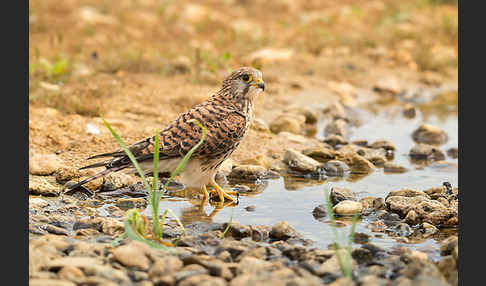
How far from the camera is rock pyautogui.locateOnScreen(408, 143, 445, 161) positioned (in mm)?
8000

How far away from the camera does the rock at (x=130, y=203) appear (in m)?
5.88

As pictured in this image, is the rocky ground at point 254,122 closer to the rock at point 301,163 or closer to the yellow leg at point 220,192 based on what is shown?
the rock at point 301,163

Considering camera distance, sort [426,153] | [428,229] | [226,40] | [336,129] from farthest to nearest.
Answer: [226,40]
[336,129]
[426,153]
[428,229]

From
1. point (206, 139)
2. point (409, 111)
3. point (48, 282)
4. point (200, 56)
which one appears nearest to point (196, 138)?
point (206, 139)

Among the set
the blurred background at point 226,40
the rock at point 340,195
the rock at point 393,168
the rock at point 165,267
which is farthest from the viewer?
the blurred background at point 226,40

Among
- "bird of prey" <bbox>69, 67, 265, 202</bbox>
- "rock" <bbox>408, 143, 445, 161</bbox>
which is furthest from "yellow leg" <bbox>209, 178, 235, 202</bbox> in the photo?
"rock" <bbox>408, 143, 445, 161</bbox>

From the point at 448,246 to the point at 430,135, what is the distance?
4.24m

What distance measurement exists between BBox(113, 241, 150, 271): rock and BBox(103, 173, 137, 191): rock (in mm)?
2106

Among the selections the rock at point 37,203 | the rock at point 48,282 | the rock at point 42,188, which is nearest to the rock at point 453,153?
the rock at point 42,188

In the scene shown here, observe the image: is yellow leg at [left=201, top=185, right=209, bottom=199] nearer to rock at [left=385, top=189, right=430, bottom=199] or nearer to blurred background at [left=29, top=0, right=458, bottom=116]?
rock at [left=385, top=189, right=430, bottom=199]

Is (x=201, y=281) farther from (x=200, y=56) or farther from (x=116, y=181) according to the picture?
(x=200, y=56)

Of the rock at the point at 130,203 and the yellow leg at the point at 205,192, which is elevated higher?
the yellow leg at the point at 205,192

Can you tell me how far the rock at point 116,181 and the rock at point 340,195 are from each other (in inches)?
73.4

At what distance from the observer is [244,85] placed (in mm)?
6359
